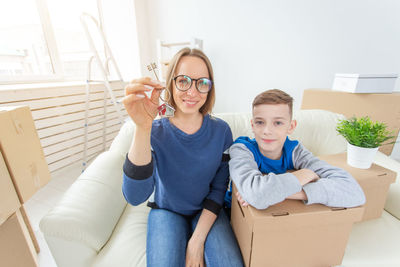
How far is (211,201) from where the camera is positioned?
83 centimetres

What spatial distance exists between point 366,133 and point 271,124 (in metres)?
0.40

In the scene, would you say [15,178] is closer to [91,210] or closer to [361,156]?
[91,210]

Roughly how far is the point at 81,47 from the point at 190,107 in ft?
7.55

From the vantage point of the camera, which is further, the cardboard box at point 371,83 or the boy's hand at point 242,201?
the cardboard box at point 371,83

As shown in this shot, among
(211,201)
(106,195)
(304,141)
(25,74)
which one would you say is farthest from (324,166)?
(25,74)

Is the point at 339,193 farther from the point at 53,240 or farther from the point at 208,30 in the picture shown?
the point at 208,30

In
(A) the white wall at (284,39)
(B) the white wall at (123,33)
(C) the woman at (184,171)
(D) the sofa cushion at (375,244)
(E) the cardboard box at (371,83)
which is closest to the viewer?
(C) the woman at (184,171)

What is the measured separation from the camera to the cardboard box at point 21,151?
2.22 ft

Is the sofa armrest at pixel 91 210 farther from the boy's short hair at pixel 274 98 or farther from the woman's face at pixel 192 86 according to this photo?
the boy's short hair at pixel 274 98

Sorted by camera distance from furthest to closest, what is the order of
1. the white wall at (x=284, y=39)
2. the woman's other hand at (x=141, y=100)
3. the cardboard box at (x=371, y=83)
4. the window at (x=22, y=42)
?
1. the window at (x=22, y=42)
2. the white wall at (x=284, y=39)
3. the cardboard box at (x=371, y=83)
4. the woman's other hand at (x=141, y=100)

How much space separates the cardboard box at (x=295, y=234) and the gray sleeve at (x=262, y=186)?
33 millimetres

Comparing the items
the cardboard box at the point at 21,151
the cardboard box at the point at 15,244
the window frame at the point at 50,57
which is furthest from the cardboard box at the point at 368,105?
the window frame at the point at 50,57

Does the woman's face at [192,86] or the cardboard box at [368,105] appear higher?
the woman's face at [192,86]

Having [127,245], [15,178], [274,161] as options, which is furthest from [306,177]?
[15,178]
